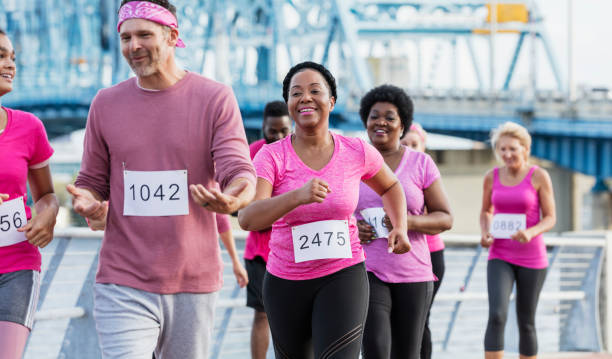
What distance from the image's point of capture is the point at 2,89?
361 cm

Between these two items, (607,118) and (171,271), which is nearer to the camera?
(171,271)

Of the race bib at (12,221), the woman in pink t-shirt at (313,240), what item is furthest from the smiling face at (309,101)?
the race bib at (12,221)

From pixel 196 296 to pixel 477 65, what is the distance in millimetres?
68375

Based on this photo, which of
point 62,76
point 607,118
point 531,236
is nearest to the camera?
point 531,236

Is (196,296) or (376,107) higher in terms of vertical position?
(376,107)

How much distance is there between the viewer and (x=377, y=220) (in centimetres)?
440

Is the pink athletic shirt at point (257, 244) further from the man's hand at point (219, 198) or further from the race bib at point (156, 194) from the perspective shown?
the man's hand at point (219, 198)

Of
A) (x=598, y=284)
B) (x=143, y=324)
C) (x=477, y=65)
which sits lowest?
(x=477, y=65)

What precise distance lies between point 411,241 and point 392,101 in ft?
2.23

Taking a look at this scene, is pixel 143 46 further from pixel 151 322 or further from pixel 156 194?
pixel 151 322

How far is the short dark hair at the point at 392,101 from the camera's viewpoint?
4723 millimetres

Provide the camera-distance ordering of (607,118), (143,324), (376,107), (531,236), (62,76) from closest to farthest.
A: (143,324), (376,107), (531,236), (607,118), (62,76)

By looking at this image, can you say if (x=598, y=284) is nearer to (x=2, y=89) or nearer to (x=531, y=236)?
(x=531, y=236)

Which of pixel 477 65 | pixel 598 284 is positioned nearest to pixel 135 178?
pixel 598 284
